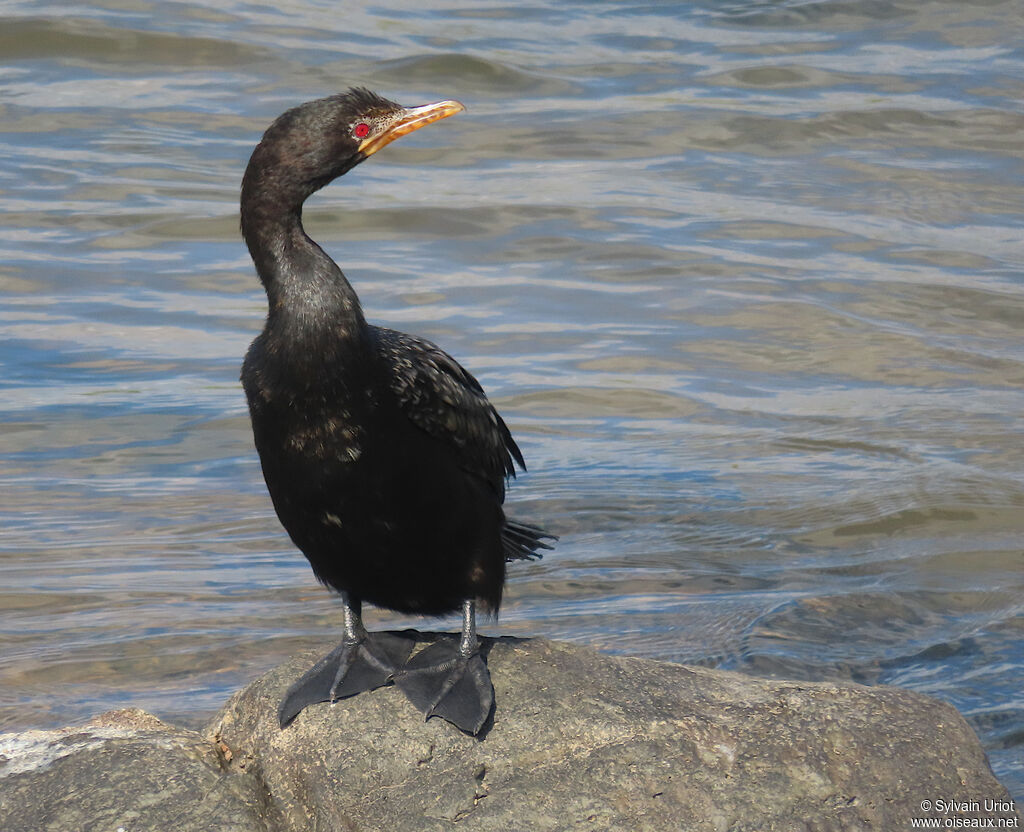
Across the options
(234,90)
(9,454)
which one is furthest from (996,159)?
(9,454)

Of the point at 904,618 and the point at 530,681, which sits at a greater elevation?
the point at 530,681

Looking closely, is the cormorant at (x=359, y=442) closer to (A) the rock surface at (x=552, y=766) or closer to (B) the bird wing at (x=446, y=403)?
(B) the bird wing at (x=446, y=403)

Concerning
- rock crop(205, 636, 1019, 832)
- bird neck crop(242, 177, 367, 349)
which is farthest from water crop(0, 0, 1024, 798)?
bird neck crop(242, 177, 367, 349)

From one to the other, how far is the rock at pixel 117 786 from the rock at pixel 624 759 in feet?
0.43

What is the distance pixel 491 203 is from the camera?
1164cm

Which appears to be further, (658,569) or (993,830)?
(658,569)

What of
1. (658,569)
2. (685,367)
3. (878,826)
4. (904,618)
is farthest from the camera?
(685,367)

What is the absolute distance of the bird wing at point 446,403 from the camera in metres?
4.17

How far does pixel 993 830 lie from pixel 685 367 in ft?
18.2

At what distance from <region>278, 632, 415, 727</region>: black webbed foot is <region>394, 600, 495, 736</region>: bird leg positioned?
1.8 inches

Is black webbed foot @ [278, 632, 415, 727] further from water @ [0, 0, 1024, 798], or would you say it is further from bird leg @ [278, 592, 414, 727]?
water @ [0, 0, 1024, 798]

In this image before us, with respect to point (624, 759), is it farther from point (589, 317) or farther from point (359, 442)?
point (589, 317)

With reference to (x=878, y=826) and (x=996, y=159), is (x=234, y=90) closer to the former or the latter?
(x=996, y=159)

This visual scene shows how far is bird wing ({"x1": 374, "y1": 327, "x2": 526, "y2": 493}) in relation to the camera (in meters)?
4.17
